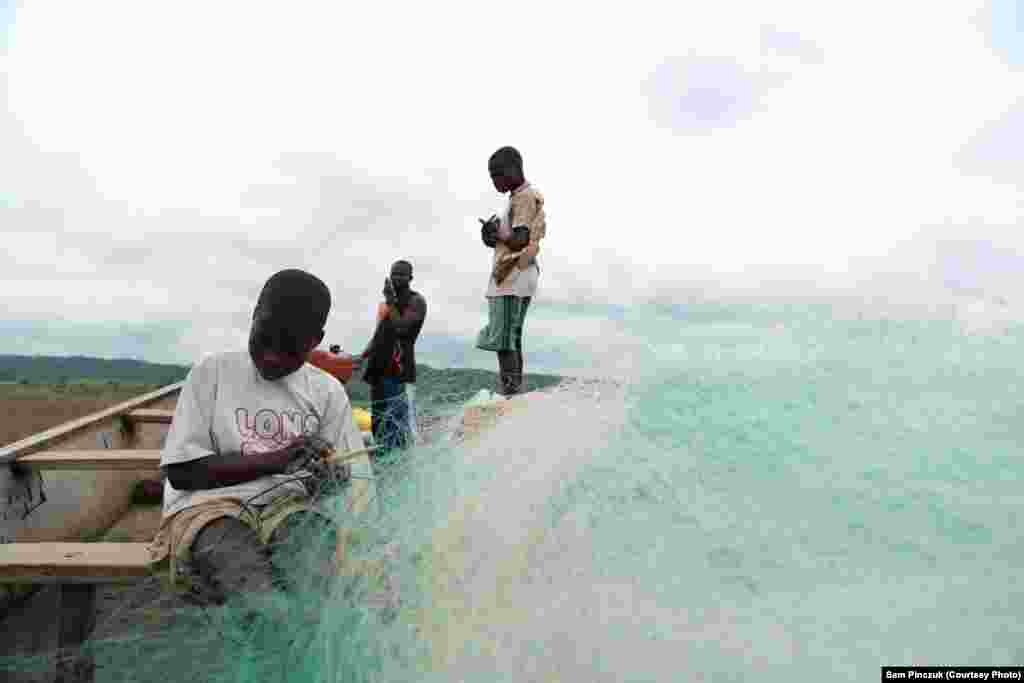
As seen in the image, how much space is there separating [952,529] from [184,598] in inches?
81.5

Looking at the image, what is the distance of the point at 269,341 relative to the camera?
2.51 m

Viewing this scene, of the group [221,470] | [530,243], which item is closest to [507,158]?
[530,243]

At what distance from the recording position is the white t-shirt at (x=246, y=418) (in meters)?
2.44

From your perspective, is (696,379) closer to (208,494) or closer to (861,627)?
(861,627)

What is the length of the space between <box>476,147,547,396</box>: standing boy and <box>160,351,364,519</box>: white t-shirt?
1.84 metres

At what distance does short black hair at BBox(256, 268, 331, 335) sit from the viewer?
2.47 m

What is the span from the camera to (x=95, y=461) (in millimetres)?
4043

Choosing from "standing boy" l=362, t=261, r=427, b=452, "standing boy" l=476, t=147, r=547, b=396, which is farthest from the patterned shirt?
"standing boy" l=362, t=261, r=427, b=452

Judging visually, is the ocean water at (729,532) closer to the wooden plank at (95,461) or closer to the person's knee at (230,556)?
the person's knee at (230,556)

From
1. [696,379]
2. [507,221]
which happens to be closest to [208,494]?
[696,379]

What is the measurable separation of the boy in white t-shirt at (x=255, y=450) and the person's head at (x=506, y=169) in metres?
2.27

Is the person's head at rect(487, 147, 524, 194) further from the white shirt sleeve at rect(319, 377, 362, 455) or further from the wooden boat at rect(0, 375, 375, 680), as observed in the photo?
the white shirt sleeve at rect(319, 377, 362, 455)

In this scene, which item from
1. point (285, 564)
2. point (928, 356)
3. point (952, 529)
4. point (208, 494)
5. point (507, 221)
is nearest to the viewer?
point (952, 529)

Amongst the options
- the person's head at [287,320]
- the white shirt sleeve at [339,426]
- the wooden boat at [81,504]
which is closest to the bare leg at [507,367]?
the wooden boat at [81,504]
